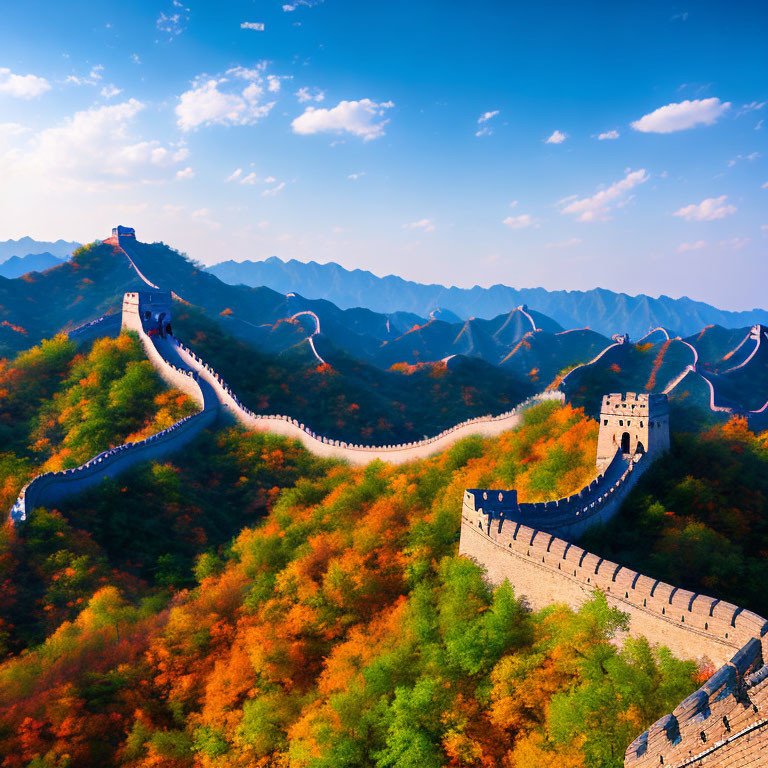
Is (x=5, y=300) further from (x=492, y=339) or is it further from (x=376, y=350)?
(x=492, y=339)

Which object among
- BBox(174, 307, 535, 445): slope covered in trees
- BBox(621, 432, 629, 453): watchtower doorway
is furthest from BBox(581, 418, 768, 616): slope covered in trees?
BBox(174, 307, 535, 445): slope covered in trees

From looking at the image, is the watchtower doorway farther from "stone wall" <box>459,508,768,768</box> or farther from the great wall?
"stone wall" <box>459,508,768,768</box>

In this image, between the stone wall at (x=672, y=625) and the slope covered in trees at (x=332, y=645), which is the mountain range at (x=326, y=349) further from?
the stone wall at (x=672, y=625)

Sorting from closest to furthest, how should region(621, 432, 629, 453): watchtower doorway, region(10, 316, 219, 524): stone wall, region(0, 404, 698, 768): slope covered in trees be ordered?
region(0, 404, 698, 768): slope covered in trees, region(621, 432, 629, 453): watchtower doorway, region(10, 316, 219, 524): stone wall

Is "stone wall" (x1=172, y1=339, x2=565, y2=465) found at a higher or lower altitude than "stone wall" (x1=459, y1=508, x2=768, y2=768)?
higher

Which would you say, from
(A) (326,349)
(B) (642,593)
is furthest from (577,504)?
(A) (326,349)

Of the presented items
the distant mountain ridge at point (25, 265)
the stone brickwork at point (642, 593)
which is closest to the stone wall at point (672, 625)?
the stone brickwork at point (642, 593)
